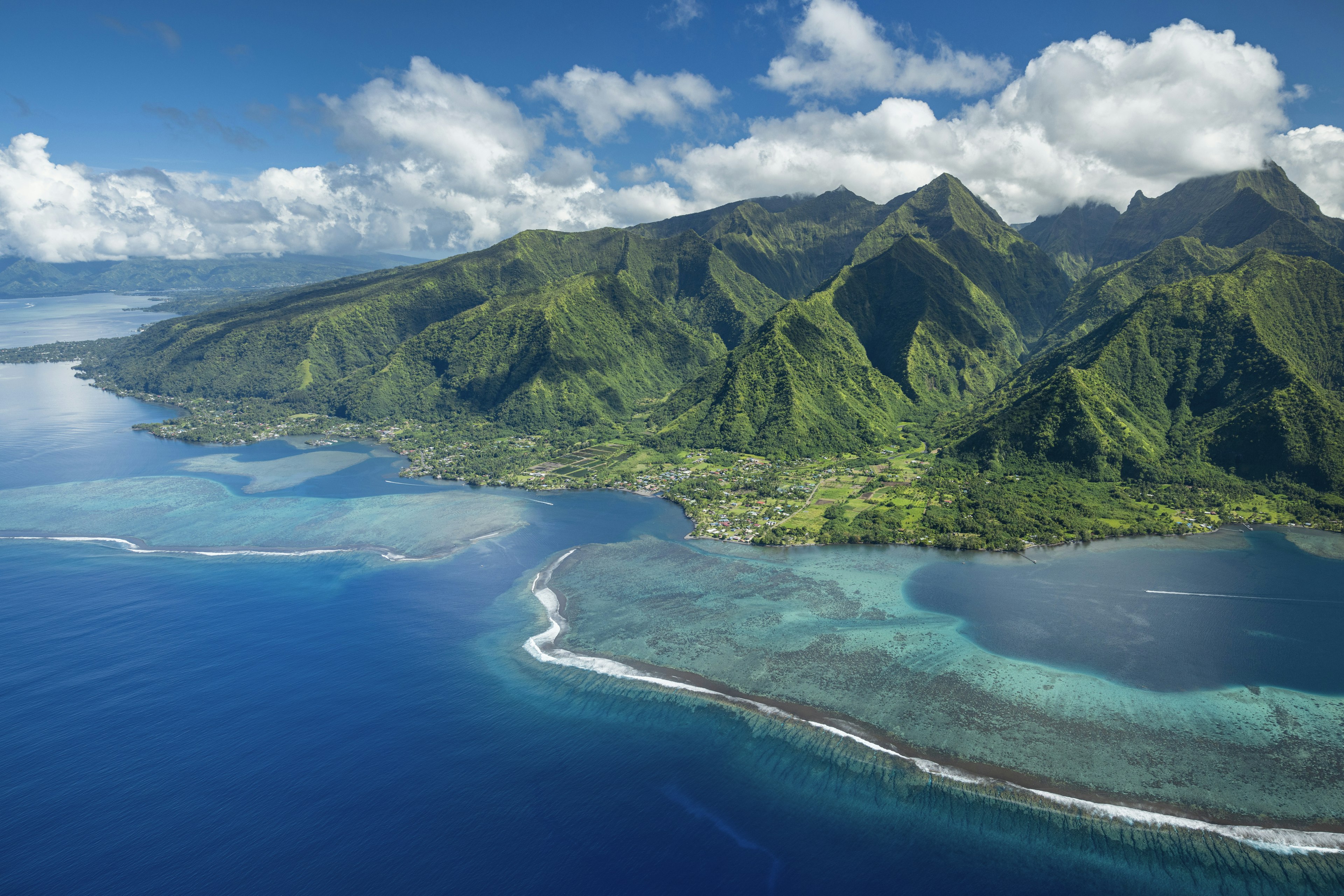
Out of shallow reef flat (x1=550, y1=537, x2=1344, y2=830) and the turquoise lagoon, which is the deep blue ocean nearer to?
the turquoise lagoon

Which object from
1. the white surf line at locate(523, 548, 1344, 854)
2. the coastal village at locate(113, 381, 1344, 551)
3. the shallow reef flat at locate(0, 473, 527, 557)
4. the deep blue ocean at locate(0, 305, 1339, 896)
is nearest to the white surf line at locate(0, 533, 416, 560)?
the shallow reef flat at locate(0, 473, 527, 557)

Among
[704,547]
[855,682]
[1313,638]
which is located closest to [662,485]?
[704,547]

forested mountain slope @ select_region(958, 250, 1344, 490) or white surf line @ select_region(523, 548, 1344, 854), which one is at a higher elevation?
forested mountain slope @ select_region(958, 250, 1344, 490)

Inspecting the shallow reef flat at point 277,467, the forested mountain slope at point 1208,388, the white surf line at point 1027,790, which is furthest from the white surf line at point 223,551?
the forested mountain slope at point 1208,388

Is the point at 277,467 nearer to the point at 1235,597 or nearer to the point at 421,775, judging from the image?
the point at 421,775

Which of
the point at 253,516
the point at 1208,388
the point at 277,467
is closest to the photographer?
the point at 253,516

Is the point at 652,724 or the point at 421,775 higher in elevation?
the point at 652,724

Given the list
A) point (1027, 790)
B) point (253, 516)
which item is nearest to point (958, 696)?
point (1027, 790)
